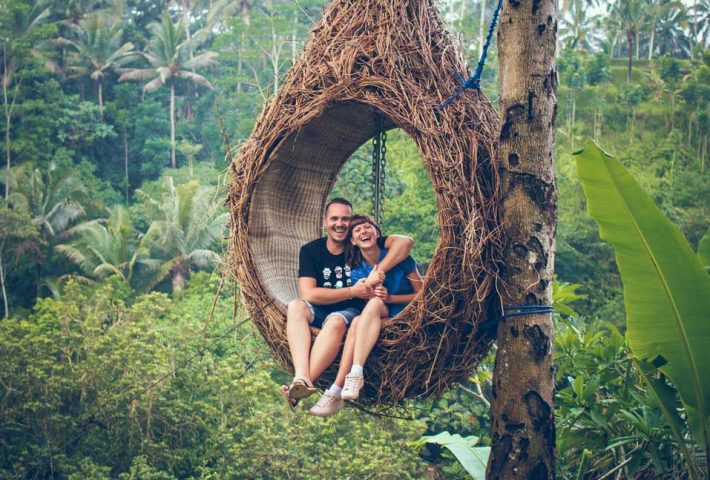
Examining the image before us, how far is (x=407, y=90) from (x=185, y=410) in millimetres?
8902

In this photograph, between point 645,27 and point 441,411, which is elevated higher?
point 645,27

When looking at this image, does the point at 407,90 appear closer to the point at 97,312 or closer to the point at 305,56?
the point at 305,56

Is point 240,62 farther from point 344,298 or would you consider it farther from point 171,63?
point 344,298

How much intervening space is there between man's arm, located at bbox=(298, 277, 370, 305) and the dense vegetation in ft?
1.22

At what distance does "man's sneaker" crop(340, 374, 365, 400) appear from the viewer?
3.41 meters

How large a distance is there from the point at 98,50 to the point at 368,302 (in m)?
27.2

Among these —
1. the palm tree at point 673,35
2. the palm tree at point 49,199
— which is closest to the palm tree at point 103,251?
the palm tree at point 49,199

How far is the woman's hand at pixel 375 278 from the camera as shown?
12.1 feet

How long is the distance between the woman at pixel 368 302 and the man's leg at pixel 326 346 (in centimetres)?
7

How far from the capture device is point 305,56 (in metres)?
3.88

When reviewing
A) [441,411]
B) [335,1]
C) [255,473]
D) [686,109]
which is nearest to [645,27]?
[686,109]

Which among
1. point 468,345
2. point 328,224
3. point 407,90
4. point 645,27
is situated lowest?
point 468,345

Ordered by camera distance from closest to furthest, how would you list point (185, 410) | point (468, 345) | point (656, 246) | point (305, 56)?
point (656, 246) → point (468, 345) → point (305, 56) → point (185, 410)

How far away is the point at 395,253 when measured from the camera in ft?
12.5
